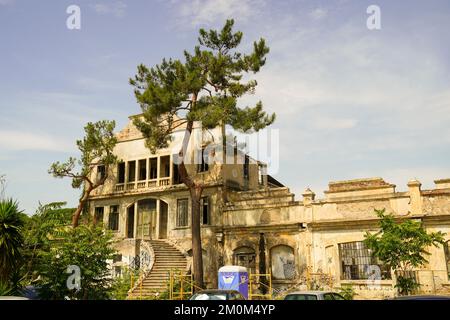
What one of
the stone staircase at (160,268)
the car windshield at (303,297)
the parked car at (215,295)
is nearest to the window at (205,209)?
the stone staircase at (160,268)

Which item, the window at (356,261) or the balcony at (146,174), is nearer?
the window at (356,261)

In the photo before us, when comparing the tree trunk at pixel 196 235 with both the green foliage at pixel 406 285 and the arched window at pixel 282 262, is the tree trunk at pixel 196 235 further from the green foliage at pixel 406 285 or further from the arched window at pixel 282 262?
the green foliage at pixel 406 285

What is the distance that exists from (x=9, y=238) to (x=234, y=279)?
1007 cm

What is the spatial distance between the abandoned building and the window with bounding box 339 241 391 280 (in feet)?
0.17

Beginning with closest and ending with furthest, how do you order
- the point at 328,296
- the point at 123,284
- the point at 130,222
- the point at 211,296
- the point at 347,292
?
1. the point at 211,296
2. the point at 328,296
3. the point at 347,292
4. the point at 123,284
5. the point at 130,222

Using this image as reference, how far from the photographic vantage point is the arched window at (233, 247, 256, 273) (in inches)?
989

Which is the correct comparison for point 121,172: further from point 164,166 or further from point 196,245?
point 196,245

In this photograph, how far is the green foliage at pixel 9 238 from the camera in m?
16.4

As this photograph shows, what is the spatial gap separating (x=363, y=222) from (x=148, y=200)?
15.3 meters

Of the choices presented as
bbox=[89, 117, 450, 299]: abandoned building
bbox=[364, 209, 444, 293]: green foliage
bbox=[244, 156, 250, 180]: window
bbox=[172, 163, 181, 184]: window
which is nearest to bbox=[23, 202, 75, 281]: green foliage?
bbox=[89, 117, 450, 299]: abandoned building

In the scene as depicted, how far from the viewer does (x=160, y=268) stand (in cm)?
2566

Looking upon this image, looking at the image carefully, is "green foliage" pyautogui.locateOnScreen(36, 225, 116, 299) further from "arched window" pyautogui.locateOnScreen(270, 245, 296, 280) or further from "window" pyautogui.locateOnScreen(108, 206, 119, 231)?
"window" pyautogui.locateOnScreen(108, 206, 119, 231)

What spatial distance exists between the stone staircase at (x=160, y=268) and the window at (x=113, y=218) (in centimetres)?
504

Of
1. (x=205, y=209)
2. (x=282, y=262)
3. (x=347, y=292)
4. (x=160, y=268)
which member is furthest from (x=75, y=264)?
(x=347, y=292)
